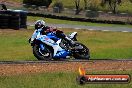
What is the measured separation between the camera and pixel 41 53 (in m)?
15.7

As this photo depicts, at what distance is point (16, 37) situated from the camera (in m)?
27.7

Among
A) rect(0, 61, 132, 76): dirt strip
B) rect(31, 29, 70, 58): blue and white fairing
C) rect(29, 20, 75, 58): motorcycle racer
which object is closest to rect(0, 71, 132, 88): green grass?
rect(0, 61, 132, 76): dirt strip

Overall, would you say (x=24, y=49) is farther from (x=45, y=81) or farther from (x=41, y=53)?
(x=45, y=81)

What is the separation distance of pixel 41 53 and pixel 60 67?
1567mm

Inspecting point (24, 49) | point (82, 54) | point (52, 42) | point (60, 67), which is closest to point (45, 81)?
point (60, 67)

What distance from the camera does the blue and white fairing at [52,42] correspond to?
1548 centimetres

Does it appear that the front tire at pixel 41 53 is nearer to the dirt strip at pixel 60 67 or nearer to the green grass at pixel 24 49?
the dirt strip at pixel 60 67

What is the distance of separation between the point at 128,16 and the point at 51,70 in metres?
37.6

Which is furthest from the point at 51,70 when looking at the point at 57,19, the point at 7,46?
the point at 57,19

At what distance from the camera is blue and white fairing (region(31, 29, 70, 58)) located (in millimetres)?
15484

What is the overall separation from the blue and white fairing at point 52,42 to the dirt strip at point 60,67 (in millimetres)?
833

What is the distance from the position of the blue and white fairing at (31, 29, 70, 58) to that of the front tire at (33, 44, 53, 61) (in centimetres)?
16

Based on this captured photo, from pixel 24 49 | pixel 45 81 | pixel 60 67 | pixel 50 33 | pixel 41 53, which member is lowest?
pixel 24 49

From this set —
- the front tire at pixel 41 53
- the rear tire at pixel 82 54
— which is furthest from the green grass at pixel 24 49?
the rear tire at pixel 82 54
